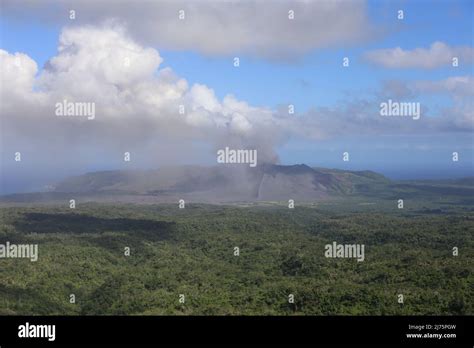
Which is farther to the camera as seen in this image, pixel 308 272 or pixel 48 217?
pixel 48 217

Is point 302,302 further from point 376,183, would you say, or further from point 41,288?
point 376,183

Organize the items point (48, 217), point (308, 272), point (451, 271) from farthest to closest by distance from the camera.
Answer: point (48, 217) < point (308, 272) < point (451, 271)

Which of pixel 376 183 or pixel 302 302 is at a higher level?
pixel 376 183

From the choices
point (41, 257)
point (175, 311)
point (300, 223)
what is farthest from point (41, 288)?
point (300, 223)
